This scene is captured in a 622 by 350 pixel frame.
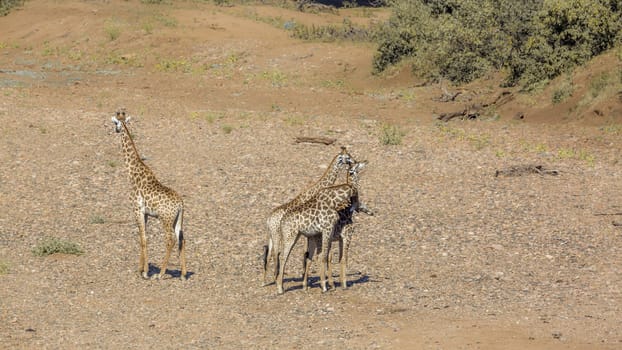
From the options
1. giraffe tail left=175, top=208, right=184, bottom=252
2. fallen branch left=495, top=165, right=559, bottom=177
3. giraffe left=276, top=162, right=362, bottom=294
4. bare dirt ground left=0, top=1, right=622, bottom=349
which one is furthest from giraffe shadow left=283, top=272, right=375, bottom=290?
fallen branch left=495, top=165, right=559, bottom=177

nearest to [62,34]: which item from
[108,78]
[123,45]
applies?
[123,45]

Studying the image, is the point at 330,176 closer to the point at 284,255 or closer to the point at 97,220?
the point at 284,255

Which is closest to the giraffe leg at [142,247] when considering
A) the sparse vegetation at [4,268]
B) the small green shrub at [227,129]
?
the sparse vegetation at [4,268]

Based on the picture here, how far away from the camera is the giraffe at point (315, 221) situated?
12914 mm

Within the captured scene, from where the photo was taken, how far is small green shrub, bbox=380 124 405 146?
901 inches

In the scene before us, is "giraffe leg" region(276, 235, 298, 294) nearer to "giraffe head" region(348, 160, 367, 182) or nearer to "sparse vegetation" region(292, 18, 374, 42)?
"giraffe head" region(348, 160, 367, 182)

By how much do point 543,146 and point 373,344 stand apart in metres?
12.6

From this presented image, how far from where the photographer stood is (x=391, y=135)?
23.4 meters

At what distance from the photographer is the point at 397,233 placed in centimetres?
1644

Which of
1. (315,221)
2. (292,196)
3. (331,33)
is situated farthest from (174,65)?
(315,221)

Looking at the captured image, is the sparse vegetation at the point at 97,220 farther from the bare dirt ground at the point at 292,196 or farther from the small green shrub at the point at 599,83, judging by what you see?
the small green shrub at the point at 599,83

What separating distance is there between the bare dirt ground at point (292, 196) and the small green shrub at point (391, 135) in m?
0.31

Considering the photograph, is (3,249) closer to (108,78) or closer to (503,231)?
(503,231)

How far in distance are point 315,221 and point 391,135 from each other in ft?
35.3
